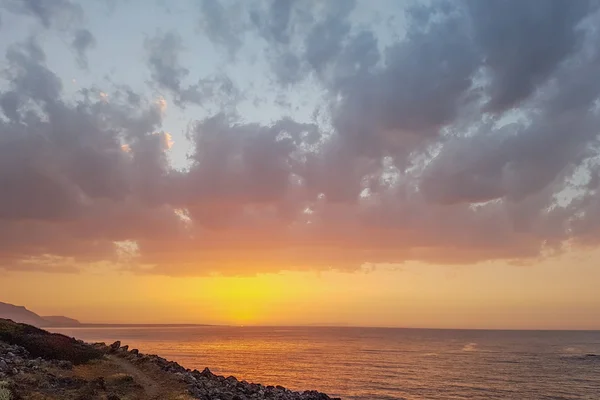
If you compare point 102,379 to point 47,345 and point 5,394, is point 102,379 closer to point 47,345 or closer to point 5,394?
point 5,394

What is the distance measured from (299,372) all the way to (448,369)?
31.8 meters

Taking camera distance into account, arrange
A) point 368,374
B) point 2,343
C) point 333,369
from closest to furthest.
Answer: point 2,343 < point 368,374 < point 333,369

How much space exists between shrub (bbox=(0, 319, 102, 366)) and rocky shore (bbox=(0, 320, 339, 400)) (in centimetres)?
8

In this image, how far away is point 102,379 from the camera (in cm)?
3512

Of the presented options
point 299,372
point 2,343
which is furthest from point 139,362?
point 299,372

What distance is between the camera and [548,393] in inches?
2714

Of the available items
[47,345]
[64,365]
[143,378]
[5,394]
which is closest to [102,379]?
[143,378]

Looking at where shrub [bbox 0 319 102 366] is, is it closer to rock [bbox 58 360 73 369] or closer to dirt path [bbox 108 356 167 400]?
rock [bbox 58 360 73 369]

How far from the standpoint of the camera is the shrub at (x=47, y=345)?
4133 centimetres

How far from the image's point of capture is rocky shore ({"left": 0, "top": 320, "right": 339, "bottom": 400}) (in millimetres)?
31688

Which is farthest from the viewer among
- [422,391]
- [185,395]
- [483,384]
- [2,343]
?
[483,384]

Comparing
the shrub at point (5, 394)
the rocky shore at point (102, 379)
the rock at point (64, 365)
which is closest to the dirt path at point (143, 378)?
the rocky shore at point (102, 379)

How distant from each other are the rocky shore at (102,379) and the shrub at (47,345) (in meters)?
0.08

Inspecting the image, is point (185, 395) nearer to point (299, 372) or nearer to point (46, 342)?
point (46, 342)
